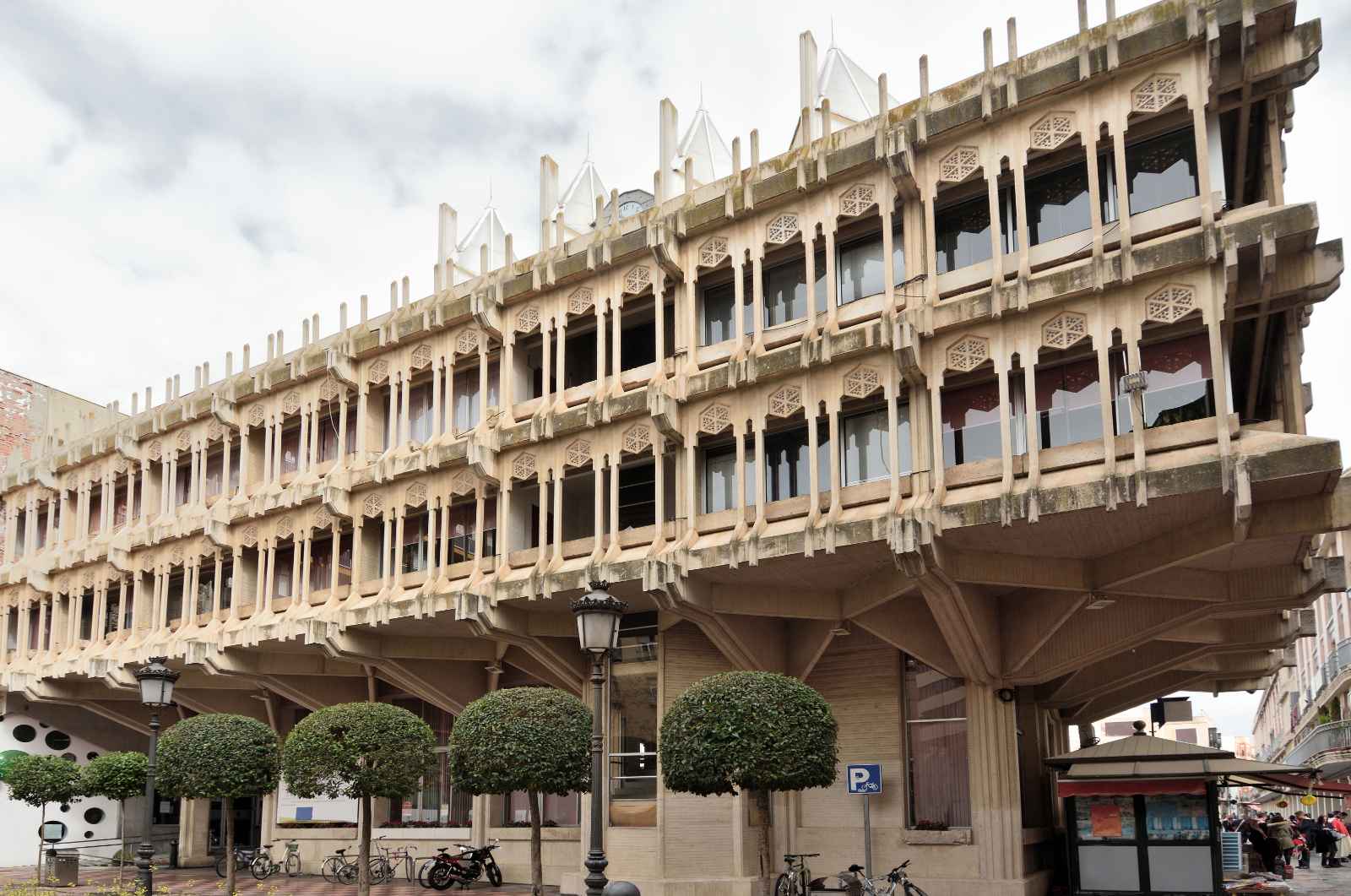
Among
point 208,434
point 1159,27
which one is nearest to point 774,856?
point 1159,27

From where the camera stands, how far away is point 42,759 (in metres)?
33.6

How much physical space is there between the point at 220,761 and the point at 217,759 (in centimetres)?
6

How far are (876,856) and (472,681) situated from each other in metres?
11.4

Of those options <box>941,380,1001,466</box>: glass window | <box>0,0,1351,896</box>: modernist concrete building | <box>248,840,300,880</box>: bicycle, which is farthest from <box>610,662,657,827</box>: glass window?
<box>248,840,300,880</box>: bicycle

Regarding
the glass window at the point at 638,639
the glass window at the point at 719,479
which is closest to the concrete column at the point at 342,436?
the glass window at the point at 638,639

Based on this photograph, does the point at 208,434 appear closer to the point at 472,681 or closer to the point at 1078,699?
the point at 472,681

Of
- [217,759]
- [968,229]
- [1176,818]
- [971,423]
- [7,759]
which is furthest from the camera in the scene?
[7,759]

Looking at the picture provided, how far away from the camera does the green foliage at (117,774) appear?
3127cm

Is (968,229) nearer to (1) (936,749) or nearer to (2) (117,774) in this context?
(1) (936,749)

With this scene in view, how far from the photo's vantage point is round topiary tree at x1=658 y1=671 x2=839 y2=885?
1781 cm

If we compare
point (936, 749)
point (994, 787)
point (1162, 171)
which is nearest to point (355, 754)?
point (936, 749)

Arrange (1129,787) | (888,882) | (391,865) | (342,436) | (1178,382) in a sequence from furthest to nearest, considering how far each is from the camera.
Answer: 1. (342,436)
2. (391,865)
3. (888,882)
4. (1129,787)
5. (1178,382)

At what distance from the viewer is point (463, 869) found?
27.6 metres

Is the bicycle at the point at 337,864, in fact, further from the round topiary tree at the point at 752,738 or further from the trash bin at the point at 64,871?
the round topiary tree at the point at 752,738
